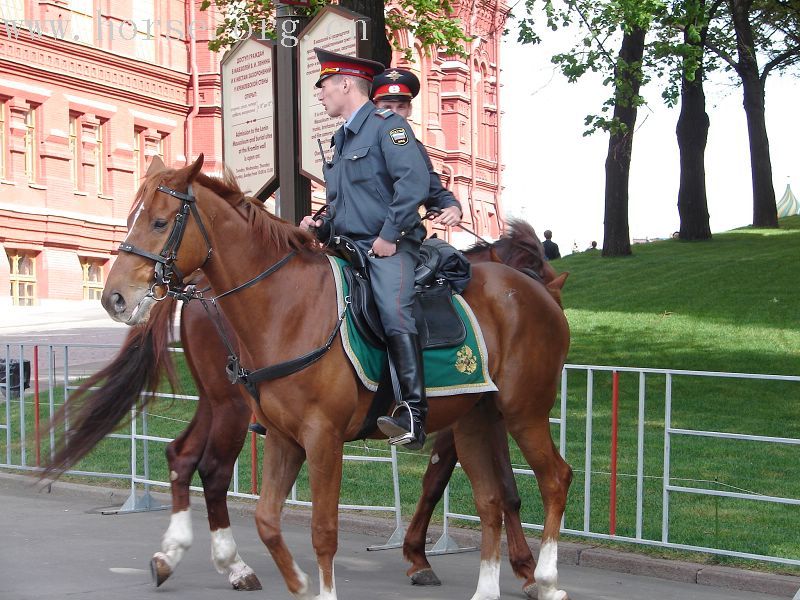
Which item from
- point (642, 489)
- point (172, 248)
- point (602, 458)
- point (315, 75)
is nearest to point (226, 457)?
point (172, 248)

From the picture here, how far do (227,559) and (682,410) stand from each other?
8.31 meters

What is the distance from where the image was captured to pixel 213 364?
7969 millimetres

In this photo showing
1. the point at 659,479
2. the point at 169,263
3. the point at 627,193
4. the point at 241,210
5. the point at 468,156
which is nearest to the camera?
the point at 169,263

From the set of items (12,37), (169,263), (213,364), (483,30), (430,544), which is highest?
(483,30)

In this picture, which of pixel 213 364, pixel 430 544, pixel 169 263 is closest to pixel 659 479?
pixel 430 544

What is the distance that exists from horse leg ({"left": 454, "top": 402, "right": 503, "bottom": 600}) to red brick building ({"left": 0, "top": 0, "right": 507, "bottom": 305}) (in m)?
24.8

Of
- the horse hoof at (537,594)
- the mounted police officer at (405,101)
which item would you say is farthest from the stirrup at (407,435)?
the horse hoof at (537,594)

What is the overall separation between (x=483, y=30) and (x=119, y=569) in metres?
46.5

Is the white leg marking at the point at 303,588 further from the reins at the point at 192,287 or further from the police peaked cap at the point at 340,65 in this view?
the police peaked cap at the point at 340,65

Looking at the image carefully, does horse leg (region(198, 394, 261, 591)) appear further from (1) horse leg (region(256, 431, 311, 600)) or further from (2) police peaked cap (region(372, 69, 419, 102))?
(2) police peaked cap (region(372, 69, 419, 102))

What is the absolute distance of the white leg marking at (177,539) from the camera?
300 inches

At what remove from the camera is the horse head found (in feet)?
→ 19.6

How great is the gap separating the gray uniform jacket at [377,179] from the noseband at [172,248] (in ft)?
3.01

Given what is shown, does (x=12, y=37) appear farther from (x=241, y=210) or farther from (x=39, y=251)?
(x=241, y=210)
